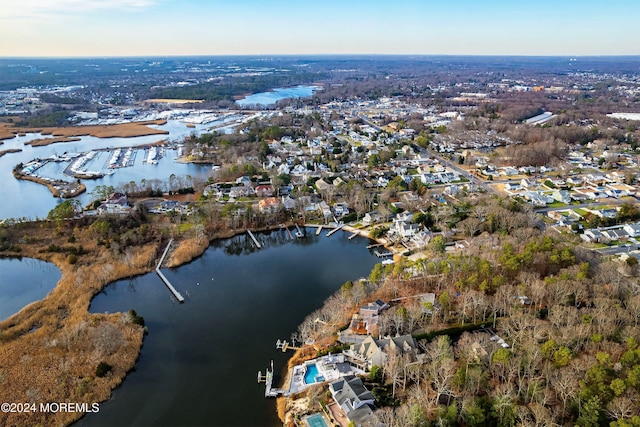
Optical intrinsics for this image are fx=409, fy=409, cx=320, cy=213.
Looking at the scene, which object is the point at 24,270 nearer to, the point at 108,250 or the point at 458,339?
the point at 108,250

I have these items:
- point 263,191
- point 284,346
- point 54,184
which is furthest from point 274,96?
point 284,346

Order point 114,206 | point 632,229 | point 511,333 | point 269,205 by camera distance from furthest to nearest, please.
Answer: point 269,205 < point 114,206 < point 632,229 < point 511,333

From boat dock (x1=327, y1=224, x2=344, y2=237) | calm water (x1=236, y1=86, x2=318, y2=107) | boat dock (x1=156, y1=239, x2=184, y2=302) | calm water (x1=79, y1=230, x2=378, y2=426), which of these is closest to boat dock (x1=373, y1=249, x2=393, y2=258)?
calm water (x1=79, y1=230, x2=378, y2=426)

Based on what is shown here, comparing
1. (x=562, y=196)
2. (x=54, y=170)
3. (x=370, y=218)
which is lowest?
(x=54, y=170)

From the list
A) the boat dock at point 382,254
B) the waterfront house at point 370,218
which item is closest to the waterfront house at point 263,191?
the waterfront house at point 370,218

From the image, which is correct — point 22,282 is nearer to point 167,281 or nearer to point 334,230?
point 167,281

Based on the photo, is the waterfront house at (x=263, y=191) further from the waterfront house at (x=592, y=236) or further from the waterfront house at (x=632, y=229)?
the waterfront house at (x=632, y=229)

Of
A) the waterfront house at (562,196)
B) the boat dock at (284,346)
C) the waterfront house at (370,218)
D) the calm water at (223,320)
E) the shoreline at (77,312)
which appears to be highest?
the waterfront house at (562,196)
